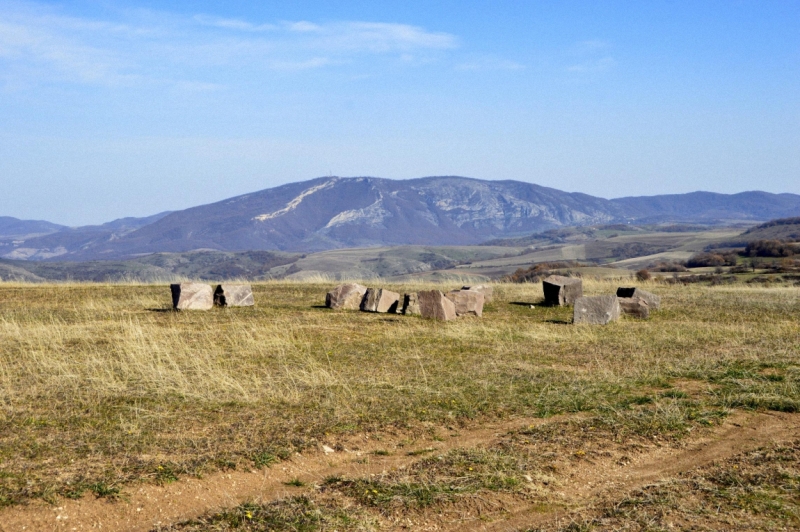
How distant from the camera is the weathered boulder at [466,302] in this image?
21219 millimetres

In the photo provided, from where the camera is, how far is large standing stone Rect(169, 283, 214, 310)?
844 inches

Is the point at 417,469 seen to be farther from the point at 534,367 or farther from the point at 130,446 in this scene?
the point at 534,367

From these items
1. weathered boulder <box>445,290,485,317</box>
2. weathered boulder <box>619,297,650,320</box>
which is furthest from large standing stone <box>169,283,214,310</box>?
weathered boulder <box>619,297,650,320</box>

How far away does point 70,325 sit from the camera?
18047 mm

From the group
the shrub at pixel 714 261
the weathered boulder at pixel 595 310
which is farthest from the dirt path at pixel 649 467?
the shrub at pixel 714 261

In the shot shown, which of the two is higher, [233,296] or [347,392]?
[233,296]

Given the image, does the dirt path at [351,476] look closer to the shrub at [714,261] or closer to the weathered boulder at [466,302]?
the weathered boulder at [466,302]

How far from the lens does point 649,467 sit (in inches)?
319

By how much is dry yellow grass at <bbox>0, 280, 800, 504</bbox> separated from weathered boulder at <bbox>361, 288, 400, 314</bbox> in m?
0.72

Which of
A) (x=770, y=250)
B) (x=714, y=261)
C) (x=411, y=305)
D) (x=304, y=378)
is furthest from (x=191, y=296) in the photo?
(x=770, y=250)

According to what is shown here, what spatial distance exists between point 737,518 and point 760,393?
4995mm

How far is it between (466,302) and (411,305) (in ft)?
5.48

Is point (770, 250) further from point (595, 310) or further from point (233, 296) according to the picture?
point (233, 296)

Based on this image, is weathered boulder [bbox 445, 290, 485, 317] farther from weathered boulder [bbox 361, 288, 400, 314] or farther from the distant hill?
the distant hill
